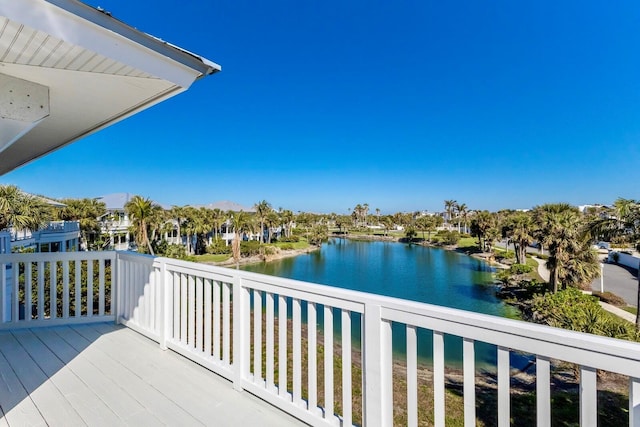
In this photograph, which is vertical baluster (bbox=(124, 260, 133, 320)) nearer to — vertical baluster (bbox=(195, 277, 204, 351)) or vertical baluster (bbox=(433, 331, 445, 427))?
vertical baluster (bbox=(195, 277, 204, 351))

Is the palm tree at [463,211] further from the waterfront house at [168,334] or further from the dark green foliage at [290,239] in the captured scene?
the waterfront house at [168,334]

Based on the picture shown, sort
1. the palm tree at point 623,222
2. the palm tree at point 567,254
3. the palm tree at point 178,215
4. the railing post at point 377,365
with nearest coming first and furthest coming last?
the railing post at point 377,365 → the palm tree at point 623,222 → the palm tree at point 567,254 → the palm tree at point 178,215

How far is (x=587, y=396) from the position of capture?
37.4 inches

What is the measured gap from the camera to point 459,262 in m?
32.4

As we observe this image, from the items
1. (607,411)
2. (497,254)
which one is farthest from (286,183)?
(607,411)

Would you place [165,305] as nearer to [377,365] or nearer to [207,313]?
[207,313]

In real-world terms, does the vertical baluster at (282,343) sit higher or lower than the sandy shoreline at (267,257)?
higher

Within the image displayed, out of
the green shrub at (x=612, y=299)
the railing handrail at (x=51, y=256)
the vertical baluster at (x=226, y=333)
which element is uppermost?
the railing handrail at (x=51, y=256)

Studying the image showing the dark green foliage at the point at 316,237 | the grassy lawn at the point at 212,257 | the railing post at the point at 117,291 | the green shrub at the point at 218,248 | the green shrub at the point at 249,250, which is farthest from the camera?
Result: the dark green foliage at the point at 316,237

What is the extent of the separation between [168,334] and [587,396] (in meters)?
2.72

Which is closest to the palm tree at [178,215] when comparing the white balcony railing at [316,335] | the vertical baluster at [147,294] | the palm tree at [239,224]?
the palm tree at [239,224]

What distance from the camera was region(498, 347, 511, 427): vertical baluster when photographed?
43.9 inches

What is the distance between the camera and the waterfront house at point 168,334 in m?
1.11

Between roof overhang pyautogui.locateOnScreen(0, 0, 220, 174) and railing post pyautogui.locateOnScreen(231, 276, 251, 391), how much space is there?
1.19m
